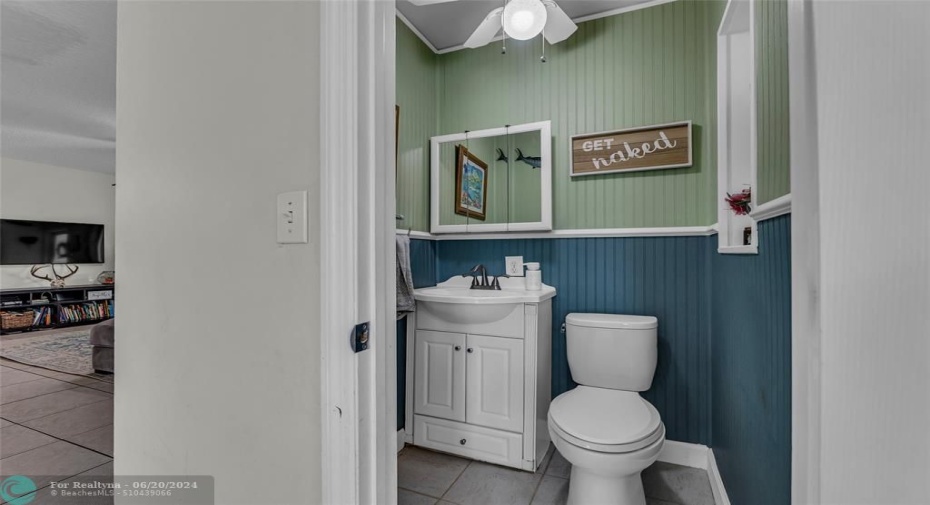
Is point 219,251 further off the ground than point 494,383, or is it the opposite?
point 219,251

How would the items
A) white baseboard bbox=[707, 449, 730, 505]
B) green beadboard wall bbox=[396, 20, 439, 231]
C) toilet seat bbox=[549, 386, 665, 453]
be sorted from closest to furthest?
toilet seat bbox=[549, 386, 665, 453] < white baseboard bbox=[707, 449, 730, 505] < green beadboard wall bbox=[396, 20, 439, 231]

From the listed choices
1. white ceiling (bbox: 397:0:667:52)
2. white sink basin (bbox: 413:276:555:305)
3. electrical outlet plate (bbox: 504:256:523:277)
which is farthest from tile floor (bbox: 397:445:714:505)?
white ceiling (bbox: 397:0:667:52)

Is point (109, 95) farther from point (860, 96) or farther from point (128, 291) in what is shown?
point (860, 96)

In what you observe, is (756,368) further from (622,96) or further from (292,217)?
(622,96)

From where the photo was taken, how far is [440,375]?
1.97 metres

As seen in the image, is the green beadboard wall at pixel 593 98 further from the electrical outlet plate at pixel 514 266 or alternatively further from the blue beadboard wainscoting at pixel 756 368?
the blue beadboard wainscoting at pixel 756 368

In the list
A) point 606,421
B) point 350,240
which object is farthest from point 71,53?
point 606,421

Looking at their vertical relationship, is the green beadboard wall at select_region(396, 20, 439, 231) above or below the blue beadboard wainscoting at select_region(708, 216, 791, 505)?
above

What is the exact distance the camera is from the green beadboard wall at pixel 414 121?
2143 millimetres

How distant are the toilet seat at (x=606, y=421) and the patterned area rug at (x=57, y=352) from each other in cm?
354

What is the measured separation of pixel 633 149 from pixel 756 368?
1.24 m

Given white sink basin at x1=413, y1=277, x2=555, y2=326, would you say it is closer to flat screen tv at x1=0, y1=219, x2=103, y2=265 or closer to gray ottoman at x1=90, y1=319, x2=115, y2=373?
gray ottoman at x1=90, y1=319, x2=115, y2=373

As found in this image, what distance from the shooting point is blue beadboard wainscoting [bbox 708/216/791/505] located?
2.88 ft

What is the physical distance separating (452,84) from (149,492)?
2295mm
